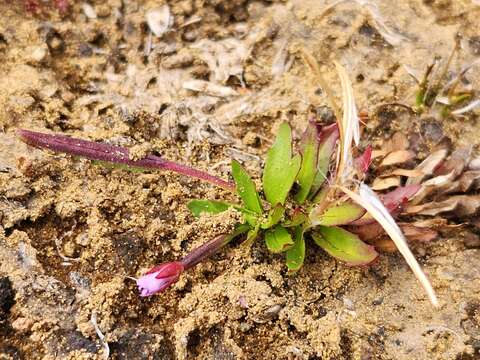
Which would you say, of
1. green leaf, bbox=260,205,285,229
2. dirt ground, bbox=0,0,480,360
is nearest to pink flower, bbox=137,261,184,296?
dirt ground, bbox=0,0,480,360

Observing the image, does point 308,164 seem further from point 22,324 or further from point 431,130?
point 22,324

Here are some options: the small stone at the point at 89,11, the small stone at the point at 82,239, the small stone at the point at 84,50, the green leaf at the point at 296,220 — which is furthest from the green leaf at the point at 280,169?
the small stone at the point at 89,11

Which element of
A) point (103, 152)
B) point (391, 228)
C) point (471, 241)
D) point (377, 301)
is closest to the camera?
point (391, 228)

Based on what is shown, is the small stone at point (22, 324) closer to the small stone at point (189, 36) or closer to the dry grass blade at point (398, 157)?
the dry grass blade at point (398, 157)

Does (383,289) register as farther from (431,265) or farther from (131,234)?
(131,234)

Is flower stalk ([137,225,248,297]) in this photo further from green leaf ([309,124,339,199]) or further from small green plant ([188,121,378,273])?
green leaf ([309,124,339,199])

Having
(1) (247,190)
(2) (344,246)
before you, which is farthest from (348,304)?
(1) (247,190)

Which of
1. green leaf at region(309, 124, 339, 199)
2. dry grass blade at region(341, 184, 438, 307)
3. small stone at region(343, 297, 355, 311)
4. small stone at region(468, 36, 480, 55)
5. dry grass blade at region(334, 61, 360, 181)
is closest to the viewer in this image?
dry grass blade at region(341, 184, 438, 307)
